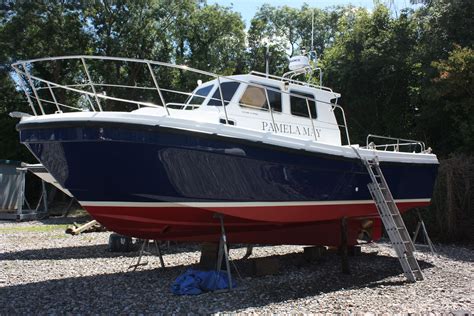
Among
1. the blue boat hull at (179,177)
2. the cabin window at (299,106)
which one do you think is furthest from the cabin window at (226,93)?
the blue boat hull at (179,177)

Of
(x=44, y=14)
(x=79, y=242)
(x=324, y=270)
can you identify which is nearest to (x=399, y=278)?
(x=324, y=270)

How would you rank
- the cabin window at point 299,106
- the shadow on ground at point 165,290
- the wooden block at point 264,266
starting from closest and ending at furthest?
the shadow on ground at point 165,290
the wooden block at point 264,266
the cabin window at point 299,106

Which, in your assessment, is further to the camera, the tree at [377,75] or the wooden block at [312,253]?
the tree at [377,75]

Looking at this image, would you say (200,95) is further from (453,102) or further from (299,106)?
(453,102)

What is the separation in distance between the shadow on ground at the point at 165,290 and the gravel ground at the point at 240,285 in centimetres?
1

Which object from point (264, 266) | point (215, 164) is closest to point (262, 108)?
point (215, 164)

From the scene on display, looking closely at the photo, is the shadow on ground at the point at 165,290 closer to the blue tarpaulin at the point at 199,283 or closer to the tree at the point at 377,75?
the blue tarpaulin at the point at 199,283

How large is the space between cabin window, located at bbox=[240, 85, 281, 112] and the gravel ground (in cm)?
266

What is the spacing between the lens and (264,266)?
7133 mm

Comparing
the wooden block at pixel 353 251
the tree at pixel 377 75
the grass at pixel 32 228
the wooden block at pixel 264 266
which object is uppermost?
the tree at pixel 377 75

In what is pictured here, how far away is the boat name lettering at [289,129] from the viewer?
283 inches

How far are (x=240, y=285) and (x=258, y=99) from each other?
9.49ft

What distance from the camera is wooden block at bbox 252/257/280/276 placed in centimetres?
707

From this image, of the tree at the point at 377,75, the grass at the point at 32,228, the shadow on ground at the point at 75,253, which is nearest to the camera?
the shadow on ground at the point at 75,253
